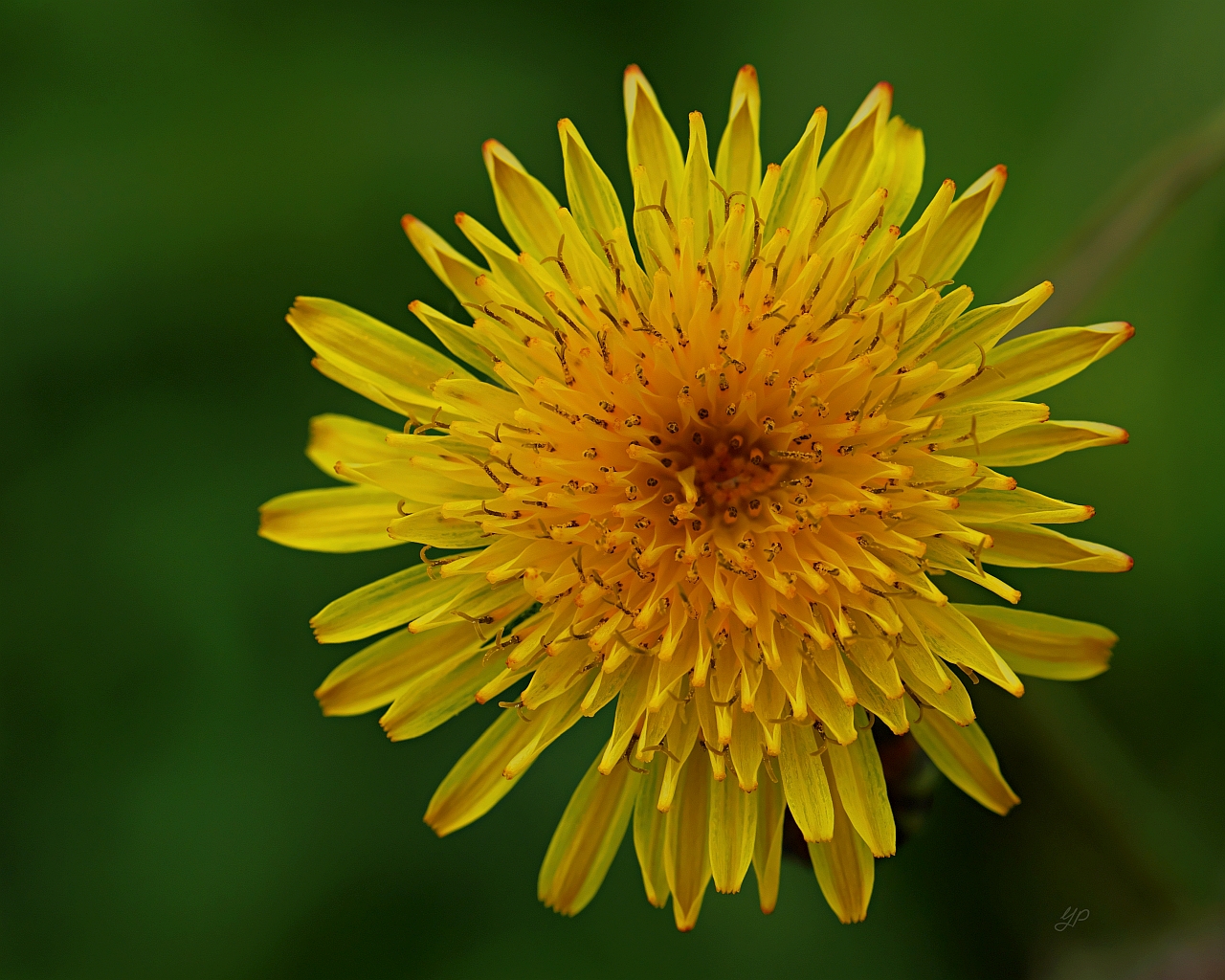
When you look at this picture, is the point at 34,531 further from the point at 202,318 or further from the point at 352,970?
the point at 352,970

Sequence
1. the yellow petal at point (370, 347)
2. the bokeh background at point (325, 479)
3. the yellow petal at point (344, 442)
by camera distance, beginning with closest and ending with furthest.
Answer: the yellow petal at point (370, 347)
the yellow petal at point (344, 442)
the bokeh background at point (325, 479)

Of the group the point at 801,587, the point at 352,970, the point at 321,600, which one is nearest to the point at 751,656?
the point at 801,587

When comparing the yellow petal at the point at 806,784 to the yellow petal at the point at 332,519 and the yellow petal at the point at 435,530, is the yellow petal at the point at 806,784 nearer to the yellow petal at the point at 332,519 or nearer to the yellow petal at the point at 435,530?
the yellow petal at the point at 435,530

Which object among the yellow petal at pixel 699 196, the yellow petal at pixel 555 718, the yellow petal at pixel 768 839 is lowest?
the yellow petal at pixel 768 839

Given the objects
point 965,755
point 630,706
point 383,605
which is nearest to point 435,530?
point 383,605

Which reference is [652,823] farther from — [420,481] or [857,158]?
[857,158]

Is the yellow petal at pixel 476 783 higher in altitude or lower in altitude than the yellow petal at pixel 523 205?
lower

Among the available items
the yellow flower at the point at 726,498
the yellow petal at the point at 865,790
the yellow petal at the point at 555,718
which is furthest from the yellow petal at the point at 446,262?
the yellow petal at the point at 865,790
